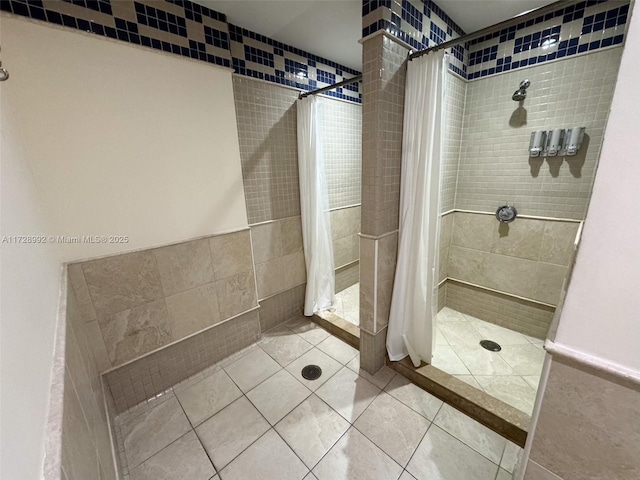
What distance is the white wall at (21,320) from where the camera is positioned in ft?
1.25

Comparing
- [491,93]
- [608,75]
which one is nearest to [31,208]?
[491,93]

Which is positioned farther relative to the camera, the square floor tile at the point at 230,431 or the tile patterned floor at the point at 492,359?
the tile patterned floor at the point at 492,359

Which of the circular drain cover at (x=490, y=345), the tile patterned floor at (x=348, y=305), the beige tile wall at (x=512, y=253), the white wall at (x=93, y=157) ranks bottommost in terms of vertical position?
the circular drain cover at (x=490, y=345)

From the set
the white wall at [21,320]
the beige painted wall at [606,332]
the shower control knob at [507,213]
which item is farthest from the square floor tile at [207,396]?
the shower control knob at [507,213]

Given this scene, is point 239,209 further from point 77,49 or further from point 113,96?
point 77,49

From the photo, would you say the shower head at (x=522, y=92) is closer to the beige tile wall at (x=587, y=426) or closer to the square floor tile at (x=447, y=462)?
the beige tile wall at (x=587, y=426)

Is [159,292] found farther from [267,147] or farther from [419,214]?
[419,214]

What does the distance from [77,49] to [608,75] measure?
3.04m

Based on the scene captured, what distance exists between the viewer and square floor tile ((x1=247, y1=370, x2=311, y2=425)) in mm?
1577

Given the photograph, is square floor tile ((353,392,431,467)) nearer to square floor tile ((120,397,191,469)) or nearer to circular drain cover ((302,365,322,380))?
circular drain cover ((302,365,322,380))

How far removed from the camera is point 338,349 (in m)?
2.11

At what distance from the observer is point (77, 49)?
1.19 meters

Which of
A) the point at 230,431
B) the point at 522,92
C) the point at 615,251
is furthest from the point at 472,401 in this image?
the point at 522,92

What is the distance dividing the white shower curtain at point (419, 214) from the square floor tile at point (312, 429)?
0.60m
